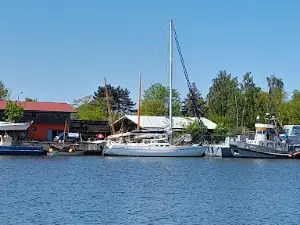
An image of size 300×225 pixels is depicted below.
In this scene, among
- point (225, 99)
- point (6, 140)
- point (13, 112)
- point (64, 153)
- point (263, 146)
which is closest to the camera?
point (6, 140)

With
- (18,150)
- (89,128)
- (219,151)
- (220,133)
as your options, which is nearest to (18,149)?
(18,150)

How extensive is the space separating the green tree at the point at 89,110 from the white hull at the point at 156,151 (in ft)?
156

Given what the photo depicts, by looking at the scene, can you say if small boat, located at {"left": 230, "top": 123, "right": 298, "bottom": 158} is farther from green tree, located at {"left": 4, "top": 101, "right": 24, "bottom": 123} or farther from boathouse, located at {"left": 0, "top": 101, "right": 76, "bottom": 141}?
green tree, located at {"left": 4, "top": 101, "right": 24, "bottom": 123}

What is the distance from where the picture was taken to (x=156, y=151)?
9788cm

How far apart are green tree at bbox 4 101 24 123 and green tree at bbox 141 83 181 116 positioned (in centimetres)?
3776

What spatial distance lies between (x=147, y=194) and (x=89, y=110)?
107 meters

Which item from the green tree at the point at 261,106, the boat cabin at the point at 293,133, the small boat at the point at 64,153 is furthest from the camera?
the green tree at the point at 261,106

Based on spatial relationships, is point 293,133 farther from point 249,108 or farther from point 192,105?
point 192,105

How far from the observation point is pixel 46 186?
5266 cm

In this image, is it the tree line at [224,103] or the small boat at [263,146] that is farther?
the tree line at [224,103]

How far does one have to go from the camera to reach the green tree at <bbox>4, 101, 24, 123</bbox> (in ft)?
358

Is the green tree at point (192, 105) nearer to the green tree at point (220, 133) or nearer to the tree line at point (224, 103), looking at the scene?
the tree line at point (224, 103)

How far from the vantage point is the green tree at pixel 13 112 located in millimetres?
109250

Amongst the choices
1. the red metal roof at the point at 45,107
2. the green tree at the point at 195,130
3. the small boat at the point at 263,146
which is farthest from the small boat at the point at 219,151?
the red metal roof at the point at 45,107
